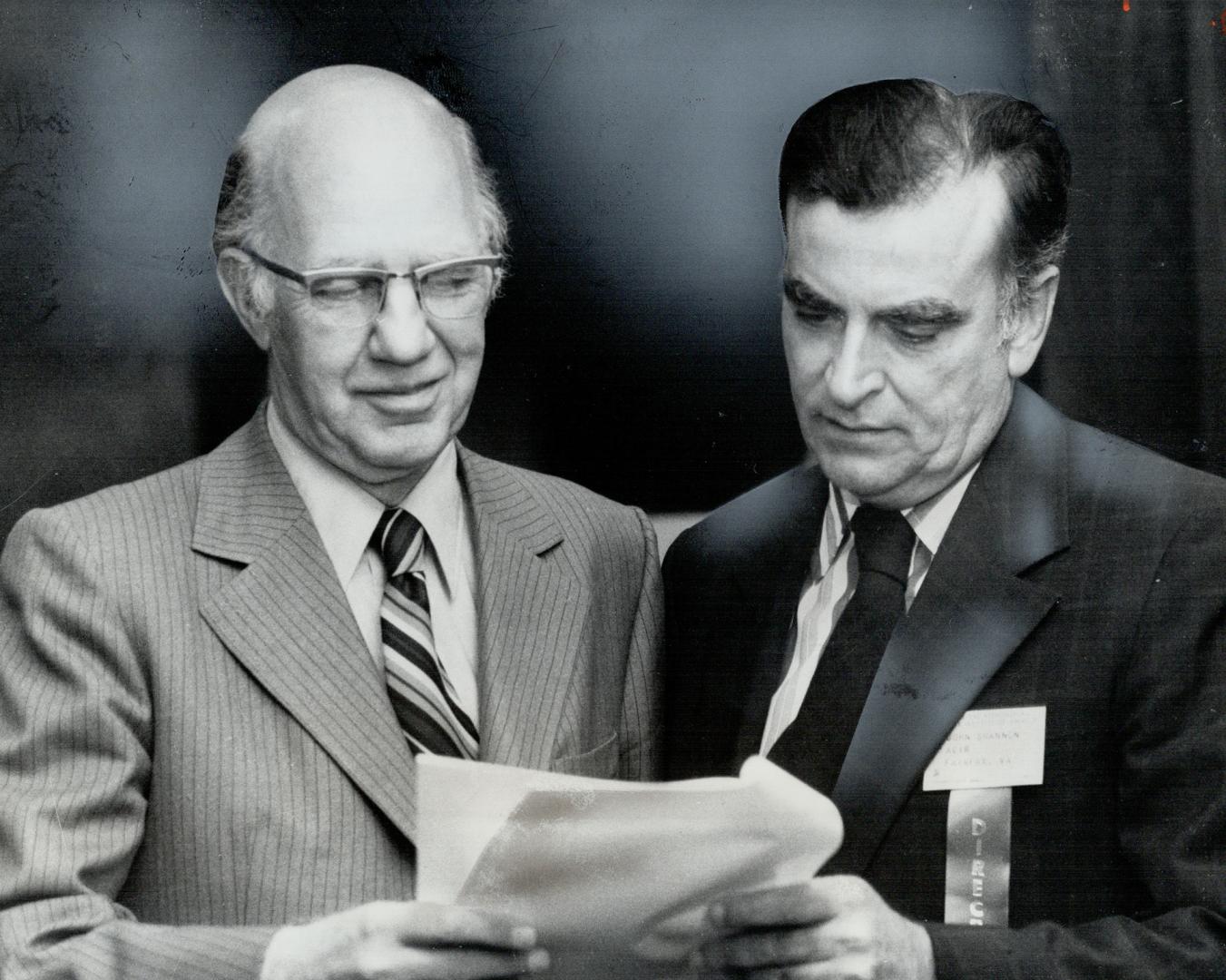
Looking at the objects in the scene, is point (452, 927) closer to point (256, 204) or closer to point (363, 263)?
point (363, 263)

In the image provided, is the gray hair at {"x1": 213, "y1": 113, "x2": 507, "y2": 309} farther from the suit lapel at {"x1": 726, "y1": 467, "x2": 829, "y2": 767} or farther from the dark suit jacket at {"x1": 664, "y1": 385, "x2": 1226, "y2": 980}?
the dark suit jacket at {"x1": 664, "y1": 385, "x2": 1226, "y2": 980}

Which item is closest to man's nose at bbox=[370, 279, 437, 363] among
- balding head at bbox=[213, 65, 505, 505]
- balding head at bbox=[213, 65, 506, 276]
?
balding head at bbox=[213, 65, 505, 505]

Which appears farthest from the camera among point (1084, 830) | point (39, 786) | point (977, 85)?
point (977, 85)

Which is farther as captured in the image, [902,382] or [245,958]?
[902,382]

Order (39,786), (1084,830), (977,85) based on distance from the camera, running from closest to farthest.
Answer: (39,786) < (1084,830) < (977,85)

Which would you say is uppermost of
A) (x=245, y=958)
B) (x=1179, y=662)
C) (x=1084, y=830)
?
(x=1179, y=662)

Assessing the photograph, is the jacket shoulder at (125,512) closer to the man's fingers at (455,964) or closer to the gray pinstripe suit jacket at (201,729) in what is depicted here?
the gray pinstripe suit jacket at (201,729)

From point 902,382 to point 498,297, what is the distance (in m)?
0.65

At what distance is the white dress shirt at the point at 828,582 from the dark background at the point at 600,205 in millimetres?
151

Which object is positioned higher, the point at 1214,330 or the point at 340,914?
the point at 1214,330

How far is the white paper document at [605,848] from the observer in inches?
65.0

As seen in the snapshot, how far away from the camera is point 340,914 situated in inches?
74.6

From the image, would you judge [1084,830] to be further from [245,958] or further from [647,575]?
[245,958]

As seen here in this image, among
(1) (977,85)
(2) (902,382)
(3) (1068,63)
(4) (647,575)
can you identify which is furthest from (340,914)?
(3) (1068,63)
